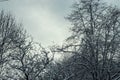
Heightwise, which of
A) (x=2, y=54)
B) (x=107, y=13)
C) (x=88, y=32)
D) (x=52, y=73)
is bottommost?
(x=52, y=73)

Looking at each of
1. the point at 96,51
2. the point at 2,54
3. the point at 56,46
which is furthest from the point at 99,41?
the point at 2,54

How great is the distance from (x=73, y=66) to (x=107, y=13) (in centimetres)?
457

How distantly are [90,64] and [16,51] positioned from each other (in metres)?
8.53

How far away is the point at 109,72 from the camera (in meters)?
16.9

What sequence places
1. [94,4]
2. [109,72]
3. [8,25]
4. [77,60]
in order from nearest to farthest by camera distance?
[109,72] → [77,60] → [94,4] → [8,25]

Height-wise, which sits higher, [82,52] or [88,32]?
[88,32]

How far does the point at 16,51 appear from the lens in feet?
77.7

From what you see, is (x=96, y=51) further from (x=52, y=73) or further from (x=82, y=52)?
(x=52, y=73)

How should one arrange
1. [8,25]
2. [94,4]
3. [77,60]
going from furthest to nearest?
[8,25] < [94,4] < [77,60]

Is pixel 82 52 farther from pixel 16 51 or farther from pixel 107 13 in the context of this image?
pixel 16 51

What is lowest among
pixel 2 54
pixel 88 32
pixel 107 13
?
pixel 2 54

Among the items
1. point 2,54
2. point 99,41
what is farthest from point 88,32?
point 2,54

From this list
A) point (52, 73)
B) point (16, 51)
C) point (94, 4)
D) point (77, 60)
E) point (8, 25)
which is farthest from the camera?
point (8, 25)

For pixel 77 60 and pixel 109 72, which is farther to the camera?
pixel 77 60
